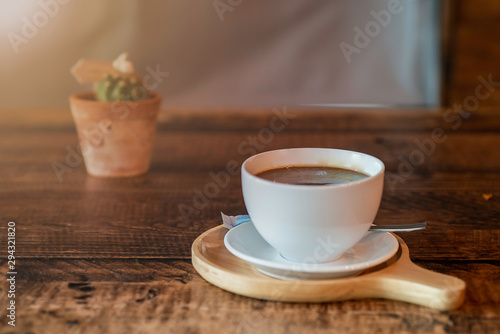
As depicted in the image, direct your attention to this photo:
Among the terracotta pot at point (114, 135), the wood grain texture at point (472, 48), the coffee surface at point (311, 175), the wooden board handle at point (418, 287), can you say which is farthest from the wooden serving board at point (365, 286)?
the wood grain texture at point (472, 48)

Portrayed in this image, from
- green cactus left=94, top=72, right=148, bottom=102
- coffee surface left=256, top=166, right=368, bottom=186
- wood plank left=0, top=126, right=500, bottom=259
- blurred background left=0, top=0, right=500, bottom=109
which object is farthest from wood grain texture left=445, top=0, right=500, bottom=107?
coffee surface left=256, top=166, right=368, bottom=186

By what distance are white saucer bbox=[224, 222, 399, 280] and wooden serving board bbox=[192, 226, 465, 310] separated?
0.6 inches

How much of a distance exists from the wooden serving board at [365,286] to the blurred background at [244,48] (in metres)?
2.26

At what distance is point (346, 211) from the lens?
73 centimetres

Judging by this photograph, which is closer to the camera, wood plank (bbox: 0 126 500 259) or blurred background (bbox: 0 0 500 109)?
wood plank (bbox: 0 126 500 259)

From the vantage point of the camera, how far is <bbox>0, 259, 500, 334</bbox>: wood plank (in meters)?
0.67

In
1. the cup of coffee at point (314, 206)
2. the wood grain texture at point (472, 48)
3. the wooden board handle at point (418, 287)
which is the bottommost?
the wood grain texture at point (472, 48)

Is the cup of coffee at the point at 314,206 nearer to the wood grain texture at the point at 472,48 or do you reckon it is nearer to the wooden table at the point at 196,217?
the wooden table at the point at 196,217

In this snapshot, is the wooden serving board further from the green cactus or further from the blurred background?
the blurred background

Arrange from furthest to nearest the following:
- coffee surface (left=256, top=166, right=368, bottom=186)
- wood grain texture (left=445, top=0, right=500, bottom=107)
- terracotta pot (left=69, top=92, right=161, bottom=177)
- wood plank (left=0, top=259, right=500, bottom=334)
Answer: wood grain texture (left=445, top=0, right=500, bottom=107)
terracotta pot (left=69, top=92, right=161, bottom=177)
coffee surface (left=256, top=166, right=368, bottom=186)
wood plank (left=0, top=259, right=500, bottom=334)

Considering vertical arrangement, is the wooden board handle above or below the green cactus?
below

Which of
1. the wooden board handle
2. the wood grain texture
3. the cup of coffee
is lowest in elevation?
the wood grain texture

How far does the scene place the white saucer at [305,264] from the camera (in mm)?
734

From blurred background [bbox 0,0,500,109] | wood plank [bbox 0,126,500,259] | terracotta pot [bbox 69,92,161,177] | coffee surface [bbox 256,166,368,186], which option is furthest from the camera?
blurred background [bbox 0,0,500,109]
